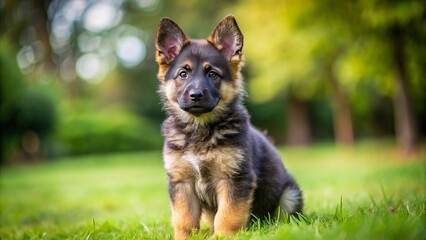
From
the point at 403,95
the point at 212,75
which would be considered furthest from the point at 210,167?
the point at 403,95

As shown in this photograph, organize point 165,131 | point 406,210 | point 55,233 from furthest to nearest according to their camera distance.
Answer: point 55,233 → point 165,131 → point 406,210

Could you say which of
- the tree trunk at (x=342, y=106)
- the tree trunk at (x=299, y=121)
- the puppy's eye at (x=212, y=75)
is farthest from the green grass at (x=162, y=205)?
the tree trunk at (x=299, y=121)

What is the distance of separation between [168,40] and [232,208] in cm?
205

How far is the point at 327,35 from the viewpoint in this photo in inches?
622

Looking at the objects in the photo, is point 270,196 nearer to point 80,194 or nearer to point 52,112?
point 80,194

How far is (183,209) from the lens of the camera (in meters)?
4.82

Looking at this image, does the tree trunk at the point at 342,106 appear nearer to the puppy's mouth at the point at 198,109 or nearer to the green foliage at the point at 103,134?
the green foliage at the point at 103,134

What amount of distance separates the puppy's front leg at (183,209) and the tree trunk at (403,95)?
41.0 ft

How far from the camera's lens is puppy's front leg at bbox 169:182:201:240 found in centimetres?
478

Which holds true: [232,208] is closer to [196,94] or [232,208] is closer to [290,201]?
[290,201]

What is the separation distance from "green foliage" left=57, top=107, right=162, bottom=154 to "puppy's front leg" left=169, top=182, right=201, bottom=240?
88.7ft

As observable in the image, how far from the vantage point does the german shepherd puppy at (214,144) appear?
4.71 m

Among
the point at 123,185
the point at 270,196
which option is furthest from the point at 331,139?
the point at 270,196

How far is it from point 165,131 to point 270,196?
4.47 feet
